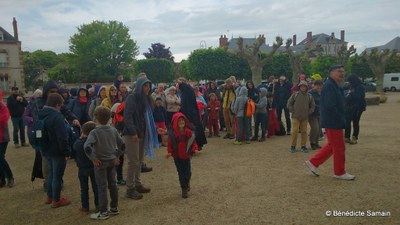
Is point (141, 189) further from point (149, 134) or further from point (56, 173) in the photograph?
point (56, 173)

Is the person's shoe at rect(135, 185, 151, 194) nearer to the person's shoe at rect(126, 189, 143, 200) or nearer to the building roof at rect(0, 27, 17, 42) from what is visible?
the person's shoe at rect(126, 189, 143, 200)

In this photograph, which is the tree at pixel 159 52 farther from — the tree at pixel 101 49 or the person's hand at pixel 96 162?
the person's hand at pixel 96 162

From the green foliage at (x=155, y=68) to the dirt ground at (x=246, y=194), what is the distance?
4240 cm

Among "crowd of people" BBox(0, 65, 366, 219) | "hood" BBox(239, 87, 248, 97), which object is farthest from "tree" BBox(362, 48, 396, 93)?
"hood" BBox(239, 87, 248, 97)

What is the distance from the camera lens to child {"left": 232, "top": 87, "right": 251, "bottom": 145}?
29.2ft

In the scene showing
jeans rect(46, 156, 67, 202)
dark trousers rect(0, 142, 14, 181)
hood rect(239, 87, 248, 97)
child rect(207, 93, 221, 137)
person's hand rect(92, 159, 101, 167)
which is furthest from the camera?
child rect(207, 93, 221, 137)

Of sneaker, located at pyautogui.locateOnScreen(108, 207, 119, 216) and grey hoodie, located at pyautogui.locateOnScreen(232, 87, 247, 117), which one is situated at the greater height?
grey hoodie, located at pyautogui.locateOnScreen(232, 87, 247, 117)

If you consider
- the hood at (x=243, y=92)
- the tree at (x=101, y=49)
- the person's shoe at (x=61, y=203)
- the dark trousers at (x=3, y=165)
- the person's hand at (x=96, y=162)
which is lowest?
the person's shoe at (x=61, y=203)

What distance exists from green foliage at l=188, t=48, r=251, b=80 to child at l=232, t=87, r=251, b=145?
107 feet

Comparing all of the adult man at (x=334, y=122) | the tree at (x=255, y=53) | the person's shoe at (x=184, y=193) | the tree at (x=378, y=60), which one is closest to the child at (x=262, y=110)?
the adult man at (x=334, y=122)

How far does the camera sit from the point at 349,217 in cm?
406

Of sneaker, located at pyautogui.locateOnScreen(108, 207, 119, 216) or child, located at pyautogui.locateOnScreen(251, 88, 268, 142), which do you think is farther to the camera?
child, located at pyautogui.locateOnScreen(251, 88, 268, 142)

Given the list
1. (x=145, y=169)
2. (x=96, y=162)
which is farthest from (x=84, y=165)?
(x=145, y=169)

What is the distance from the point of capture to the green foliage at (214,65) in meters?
41.1
